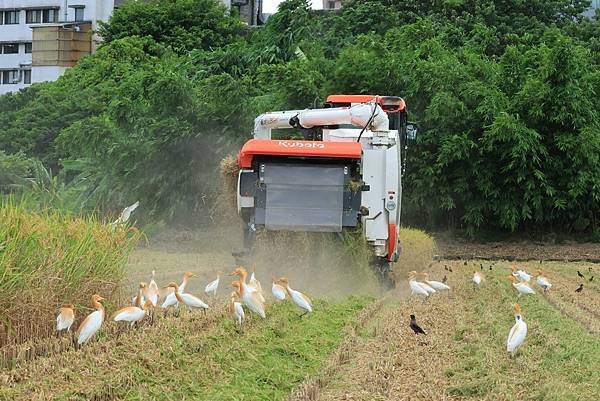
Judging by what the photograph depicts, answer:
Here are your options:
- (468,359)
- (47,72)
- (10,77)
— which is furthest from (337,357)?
(10,77)

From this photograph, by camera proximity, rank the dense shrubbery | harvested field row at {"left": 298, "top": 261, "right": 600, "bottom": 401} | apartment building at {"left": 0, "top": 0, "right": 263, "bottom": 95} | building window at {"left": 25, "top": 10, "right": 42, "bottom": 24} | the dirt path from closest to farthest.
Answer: harvested field row at {"left": 298, "top": 261, "right": 600, "bottom": 401}
the dirt path
the dense shrubbery
apartment building at {"left": 0, "top": 0, "right": 263, "bottom": 95}
building window at {"left": 25, "top": 10, "right": 42, "bottom": 24}

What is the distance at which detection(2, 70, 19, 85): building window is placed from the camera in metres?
70.2

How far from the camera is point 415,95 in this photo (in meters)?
25.6

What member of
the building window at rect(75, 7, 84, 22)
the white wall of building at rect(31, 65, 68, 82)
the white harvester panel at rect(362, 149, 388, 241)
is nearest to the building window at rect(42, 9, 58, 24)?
the building window at rect(75, 7, 84, 22)

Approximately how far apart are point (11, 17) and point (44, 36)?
811cm

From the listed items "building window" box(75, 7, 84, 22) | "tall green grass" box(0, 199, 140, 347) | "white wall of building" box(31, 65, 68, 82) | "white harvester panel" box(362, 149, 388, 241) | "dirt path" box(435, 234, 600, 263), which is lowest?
"dirt path" box(435, 234, 600, 263)

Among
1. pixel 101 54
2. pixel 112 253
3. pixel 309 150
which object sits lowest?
pixel 112 253

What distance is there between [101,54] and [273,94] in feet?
73.5

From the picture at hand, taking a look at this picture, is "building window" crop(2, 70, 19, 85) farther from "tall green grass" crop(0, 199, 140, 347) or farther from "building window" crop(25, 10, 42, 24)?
"tall green grass" crop(0, 199, 140, 347)

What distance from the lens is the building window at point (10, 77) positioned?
70188 millimetres

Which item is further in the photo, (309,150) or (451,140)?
(451,140)

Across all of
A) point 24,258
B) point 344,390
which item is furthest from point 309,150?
point 344,390

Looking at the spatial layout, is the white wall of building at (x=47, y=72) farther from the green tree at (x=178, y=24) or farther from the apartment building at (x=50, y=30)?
the green tree at (x=178, y=24)

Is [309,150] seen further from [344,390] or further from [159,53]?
[159,53]
